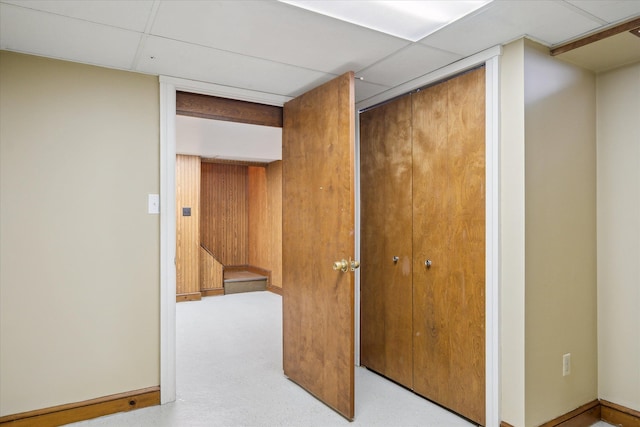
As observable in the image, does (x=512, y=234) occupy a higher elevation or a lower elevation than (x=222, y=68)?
lower

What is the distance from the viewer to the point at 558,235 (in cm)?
223

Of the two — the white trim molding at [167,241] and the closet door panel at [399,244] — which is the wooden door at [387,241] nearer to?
the closet door panel at [399,244]

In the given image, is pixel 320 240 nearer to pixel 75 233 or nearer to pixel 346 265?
pixel 346 265

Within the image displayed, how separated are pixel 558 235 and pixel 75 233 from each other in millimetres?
2782

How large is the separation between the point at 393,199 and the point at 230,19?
5.28 feet

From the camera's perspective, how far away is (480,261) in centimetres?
225

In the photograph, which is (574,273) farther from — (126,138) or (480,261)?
(126,138)

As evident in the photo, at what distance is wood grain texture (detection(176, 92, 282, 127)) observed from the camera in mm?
2734

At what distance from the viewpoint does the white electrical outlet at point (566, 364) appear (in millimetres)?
2242

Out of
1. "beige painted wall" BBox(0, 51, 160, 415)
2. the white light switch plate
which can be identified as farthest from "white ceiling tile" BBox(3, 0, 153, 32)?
the white light switch plate

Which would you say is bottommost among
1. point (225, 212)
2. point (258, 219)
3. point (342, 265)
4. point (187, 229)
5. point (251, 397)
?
point (251, 397)

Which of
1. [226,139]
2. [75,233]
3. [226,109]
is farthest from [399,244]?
[226,139]

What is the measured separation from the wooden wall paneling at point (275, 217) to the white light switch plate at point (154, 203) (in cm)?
375

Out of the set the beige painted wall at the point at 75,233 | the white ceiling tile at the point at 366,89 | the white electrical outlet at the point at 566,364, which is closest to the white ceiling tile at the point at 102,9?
the beige painted wall at the point at 75,233
